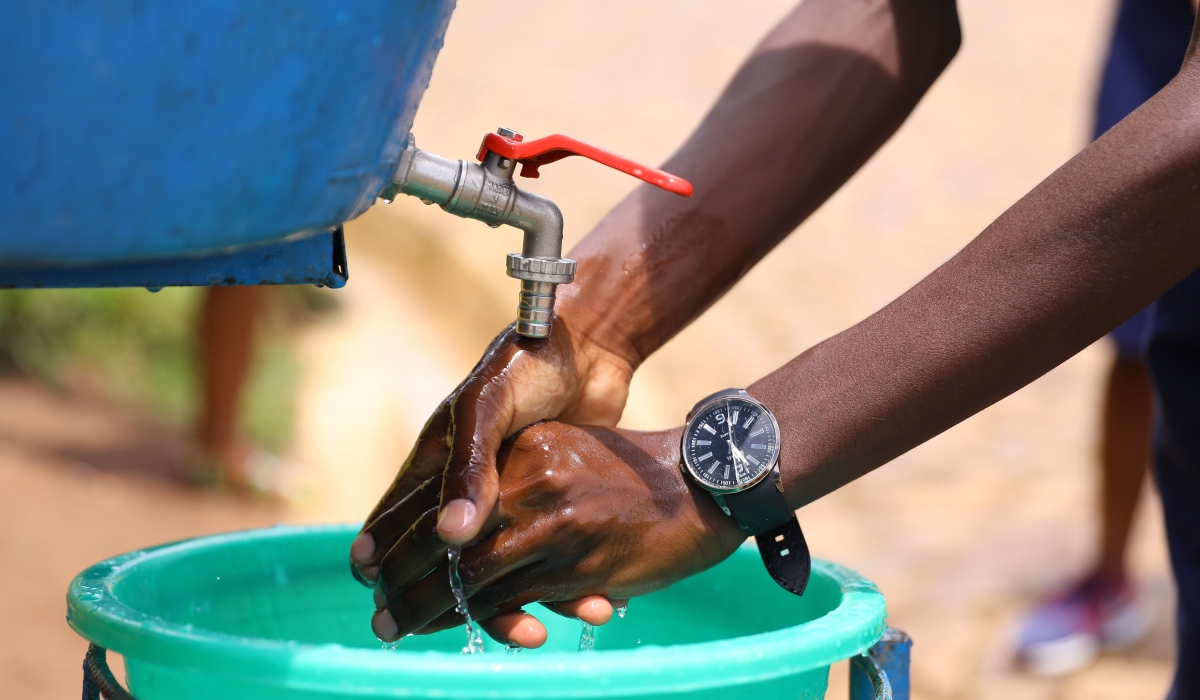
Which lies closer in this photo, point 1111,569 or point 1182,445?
point 1182,445

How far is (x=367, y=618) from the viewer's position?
115 cm

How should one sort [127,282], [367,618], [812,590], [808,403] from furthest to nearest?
[367,618] → [812,590] → [808,403] → [127,282]

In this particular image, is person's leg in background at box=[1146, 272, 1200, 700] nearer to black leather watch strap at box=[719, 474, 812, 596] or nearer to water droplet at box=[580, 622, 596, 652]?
black leather watch strap at box=[719, 474, 812, 596]

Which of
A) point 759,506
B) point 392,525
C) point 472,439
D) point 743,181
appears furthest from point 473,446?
point 743,181

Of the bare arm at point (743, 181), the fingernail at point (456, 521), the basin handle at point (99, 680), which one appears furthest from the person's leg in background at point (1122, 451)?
the basin handle at point (99, 680)

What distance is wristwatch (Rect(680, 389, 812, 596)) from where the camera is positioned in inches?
33.6

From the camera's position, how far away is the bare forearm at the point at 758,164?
1.11 metres

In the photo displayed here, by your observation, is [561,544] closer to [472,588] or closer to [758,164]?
[472,588]

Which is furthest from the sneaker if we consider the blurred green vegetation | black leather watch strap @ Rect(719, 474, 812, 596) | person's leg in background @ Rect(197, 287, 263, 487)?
the blurred green vegetation

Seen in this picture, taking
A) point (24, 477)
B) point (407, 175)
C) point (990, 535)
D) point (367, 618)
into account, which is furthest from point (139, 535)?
point (407, 175)

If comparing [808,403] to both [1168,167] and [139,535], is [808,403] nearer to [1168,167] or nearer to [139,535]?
[1168,167]

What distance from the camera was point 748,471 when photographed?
85 cm

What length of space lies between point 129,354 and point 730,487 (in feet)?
11.9

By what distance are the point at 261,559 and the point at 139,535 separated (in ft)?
6.77
